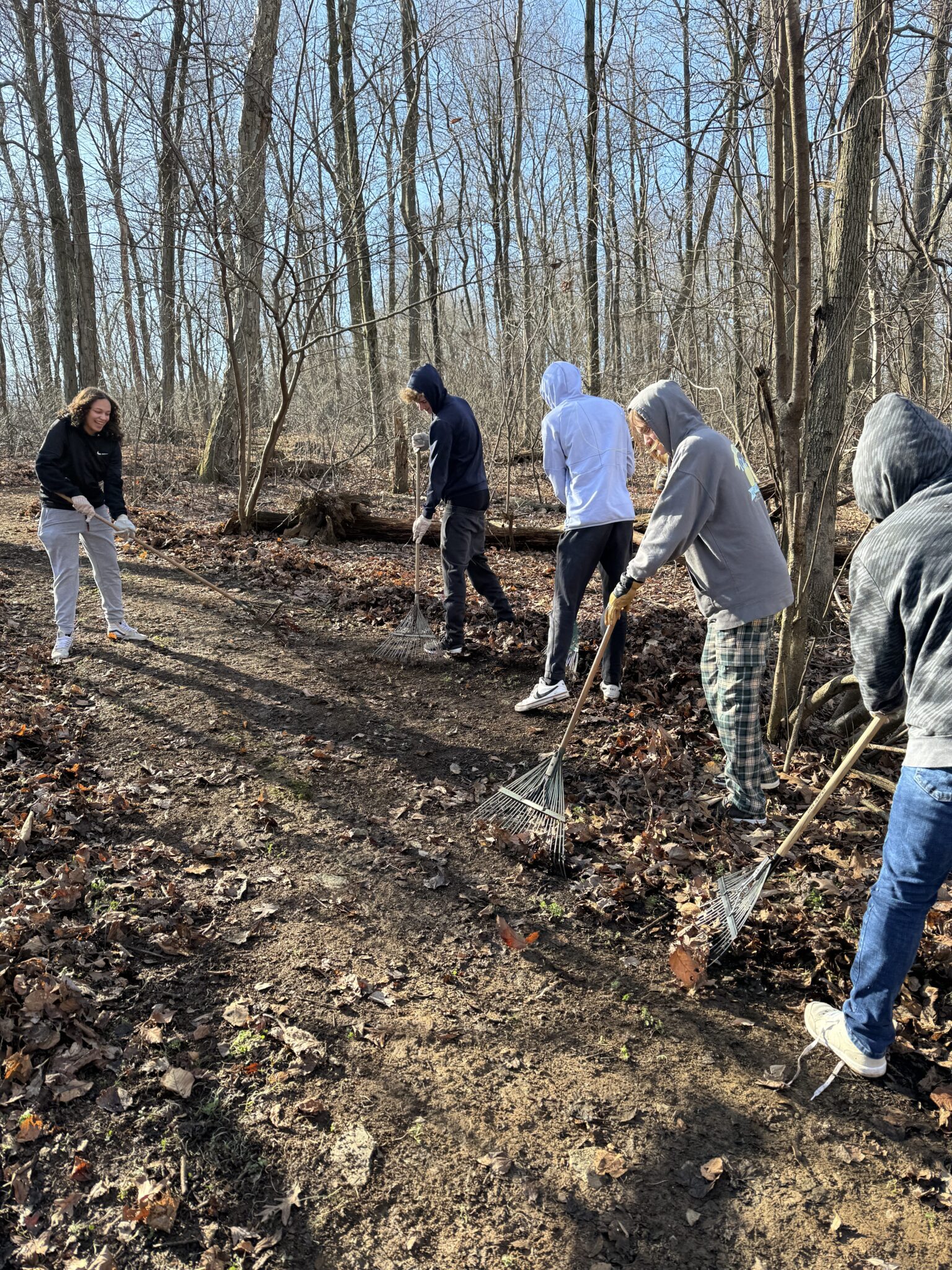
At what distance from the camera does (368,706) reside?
546 centimetres

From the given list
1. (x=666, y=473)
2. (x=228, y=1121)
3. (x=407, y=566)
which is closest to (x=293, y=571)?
(x=407, y=566)

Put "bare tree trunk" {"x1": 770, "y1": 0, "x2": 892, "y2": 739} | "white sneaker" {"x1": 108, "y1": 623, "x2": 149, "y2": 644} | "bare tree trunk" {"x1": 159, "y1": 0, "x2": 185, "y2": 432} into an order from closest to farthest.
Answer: "bare tree trunk" {"x1": 770, "y1": 0, "x2": 892, "y2": 739} → "white sneaker" {"x1": 108, "y1": 623, "x2": 149, "y2": 644} → "bare tree trunk" {"x1": 159, "y1": 0, "x2": 185, "y2": 432}

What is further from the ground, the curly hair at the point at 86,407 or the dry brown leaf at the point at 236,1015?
the curly hair at the point at 86,407

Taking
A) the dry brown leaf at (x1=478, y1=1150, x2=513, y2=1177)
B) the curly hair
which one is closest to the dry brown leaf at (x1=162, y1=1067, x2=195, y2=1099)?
the dry brown leaf at (x1=478, y1=1150, x2=513, y2=1177)

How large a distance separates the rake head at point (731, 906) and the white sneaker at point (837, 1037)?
37 cm

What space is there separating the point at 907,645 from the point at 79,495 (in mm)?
5449

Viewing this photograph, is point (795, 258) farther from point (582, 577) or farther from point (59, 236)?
point (59, 236)

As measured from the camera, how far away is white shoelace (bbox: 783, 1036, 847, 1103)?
259 centimetres

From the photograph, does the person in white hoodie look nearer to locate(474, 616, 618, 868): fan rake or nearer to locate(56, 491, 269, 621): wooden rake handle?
locate(474, 616, 618, 868): fan rake

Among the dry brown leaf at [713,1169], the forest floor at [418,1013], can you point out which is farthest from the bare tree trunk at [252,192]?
the dry brown leaf at [713,1169]

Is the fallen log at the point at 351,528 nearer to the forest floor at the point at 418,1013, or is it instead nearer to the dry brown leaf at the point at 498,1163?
the forest floor at the point at 418,1013

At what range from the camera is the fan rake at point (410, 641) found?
6164mm

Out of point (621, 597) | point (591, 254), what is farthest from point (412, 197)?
point (621, 597)

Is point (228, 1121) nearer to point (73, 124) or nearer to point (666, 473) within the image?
point (666, 473)
